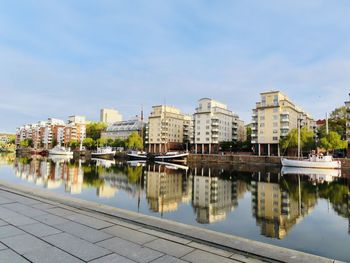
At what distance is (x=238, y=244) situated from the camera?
239 inches

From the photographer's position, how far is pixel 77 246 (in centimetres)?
600

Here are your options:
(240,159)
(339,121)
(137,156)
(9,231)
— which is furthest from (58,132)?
(9,231)

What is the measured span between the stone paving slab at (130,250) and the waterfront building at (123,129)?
14090cm

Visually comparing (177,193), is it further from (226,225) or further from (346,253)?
(346,253)

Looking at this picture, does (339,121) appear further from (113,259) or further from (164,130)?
(113,259)

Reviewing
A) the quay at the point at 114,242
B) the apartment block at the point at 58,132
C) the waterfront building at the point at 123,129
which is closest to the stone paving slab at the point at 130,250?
the quay at the point at 114,242

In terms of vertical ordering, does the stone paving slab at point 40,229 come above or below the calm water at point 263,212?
above

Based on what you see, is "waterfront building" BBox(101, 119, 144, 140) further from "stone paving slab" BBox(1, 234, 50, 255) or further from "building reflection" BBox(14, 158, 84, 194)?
"stone paving slab" BBox(1, 234, 50, 255)

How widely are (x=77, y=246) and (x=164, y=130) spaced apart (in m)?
110

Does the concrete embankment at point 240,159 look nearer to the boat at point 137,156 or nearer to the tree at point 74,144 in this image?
the boat at point 137,156

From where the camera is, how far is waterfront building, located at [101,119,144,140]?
151450 mm

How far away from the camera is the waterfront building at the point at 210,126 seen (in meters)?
101

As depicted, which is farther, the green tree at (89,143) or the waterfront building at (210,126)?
the green tree at (89,143)

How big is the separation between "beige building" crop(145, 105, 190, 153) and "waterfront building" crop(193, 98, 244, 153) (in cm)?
1507
